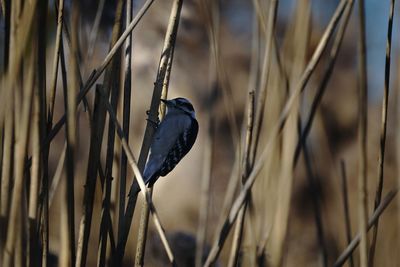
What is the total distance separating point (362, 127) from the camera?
1.16 metres

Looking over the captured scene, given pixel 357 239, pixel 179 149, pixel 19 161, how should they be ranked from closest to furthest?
pixel 19 161 < pixel 357 239 < pixel 179 149

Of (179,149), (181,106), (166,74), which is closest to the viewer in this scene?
(166,74)

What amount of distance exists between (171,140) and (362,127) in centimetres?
127

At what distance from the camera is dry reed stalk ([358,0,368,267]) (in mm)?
1133

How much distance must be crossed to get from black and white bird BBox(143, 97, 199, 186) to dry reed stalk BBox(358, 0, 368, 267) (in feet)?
2.85

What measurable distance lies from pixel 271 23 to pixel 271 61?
9cm

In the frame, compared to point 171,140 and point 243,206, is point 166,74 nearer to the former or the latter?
point 243,206

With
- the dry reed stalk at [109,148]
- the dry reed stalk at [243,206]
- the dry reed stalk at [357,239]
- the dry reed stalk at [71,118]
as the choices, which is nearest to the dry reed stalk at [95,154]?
the dry reed stalk at [109,148]

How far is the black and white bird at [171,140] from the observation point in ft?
6.90

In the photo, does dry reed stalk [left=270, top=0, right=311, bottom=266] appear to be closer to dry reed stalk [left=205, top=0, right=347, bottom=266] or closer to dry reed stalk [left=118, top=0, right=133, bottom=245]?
dry reed stalk [left=205, top=0, right=347, bottom=266]

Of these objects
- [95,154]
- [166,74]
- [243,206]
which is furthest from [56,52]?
[243,206]

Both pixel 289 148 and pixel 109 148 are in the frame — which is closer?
pixel 289 148

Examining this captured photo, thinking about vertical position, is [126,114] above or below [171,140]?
above

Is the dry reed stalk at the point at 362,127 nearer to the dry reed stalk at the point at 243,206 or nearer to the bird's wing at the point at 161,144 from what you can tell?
the dry reed stalk at the point at 243,206
